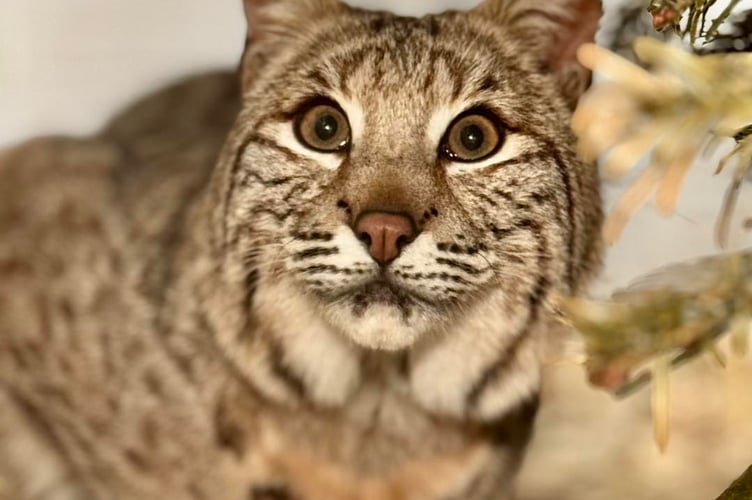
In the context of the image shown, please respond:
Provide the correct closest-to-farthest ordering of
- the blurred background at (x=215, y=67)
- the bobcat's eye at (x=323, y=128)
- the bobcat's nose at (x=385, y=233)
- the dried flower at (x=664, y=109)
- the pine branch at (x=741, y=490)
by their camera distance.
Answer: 1. the dried flower at (x=664, y=109)
2. the pine branch at (x=741, y=490)
3. the bobcat's nose at (x=385, y=233)
4. the bobcat's eye at (x=323, y=128)
5. the blurred background at (x=215, y=67)

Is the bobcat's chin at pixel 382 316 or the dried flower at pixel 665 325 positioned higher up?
the dried flower at pixel 665 325

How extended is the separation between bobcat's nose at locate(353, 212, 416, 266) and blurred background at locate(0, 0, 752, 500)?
1.99ft

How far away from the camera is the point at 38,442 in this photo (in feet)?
4.35

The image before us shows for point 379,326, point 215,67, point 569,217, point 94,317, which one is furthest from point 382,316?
point 215,67

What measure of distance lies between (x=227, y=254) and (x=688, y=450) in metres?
0.90

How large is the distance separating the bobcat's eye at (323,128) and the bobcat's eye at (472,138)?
10 cm

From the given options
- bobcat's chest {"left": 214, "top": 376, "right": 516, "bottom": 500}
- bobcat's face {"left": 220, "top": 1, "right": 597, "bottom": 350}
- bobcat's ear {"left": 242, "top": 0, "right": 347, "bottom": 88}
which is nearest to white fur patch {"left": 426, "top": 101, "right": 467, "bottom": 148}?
bobcat's face {"left": 220, "top": 1, "right": 597, "bottom": 350}

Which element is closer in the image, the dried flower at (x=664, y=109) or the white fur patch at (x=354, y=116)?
the dried flower at (x=664, y=109)

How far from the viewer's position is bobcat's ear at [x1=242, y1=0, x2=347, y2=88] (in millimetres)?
1016

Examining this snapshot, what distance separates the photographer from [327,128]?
0.94 meters

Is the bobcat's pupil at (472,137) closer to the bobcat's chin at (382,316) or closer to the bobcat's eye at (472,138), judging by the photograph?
the bobcat's eye at (472,138)

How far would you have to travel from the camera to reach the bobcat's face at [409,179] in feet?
2.81

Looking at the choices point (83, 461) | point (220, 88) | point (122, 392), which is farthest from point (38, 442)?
point (220, 88)

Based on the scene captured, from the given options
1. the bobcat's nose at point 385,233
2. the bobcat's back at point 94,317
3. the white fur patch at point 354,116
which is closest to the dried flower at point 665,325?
the bobcat's nose at point 385,233
